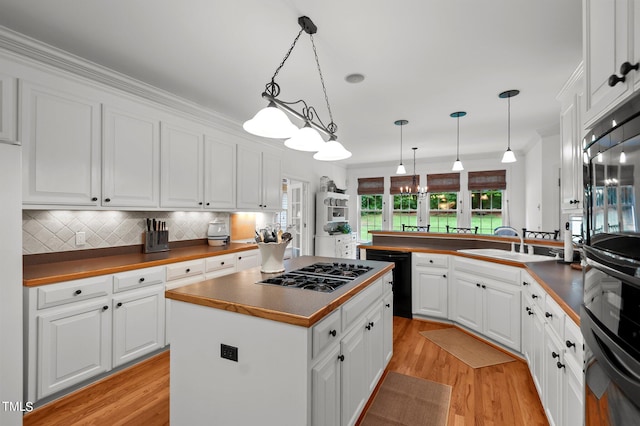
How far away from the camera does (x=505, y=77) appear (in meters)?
2.83

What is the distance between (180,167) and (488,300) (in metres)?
3.49

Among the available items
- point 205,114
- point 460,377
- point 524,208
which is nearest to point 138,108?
point 205,114

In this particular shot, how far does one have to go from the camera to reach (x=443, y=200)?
7.04 m

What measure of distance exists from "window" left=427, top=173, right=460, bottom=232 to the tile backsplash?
5.55m

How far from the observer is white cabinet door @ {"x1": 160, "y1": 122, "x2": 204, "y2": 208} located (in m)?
3.07

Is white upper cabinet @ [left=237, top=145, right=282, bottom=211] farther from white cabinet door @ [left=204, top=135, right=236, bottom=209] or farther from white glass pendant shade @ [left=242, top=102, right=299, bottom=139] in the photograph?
white glass pendant shade @ [left=242, top=102, right=299, bottom=139]

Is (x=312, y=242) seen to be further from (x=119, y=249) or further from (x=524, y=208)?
(x=524, y=208)

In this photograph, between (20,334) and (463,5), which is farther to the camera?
(463,5)

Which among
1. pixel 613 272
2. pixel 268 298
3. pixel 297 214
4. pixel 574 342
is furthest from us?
Answer: pixel 297 214

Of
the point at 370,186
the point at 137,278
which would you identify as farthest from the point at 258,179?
the point at 370,186

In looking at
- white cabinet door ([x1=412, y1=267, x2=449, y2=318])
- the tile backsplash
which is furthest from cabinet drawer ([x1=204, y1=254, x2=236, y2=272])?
white cabinet door ([x1=412, y1=267, x2=449, y2=318])

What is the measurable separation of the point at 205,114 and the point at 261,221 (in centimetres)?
184

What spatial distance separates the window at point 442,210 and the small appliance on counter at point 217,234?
4.94 m

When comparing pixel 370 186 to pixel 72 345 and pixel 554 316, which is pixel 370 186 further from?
pixel 72 345
